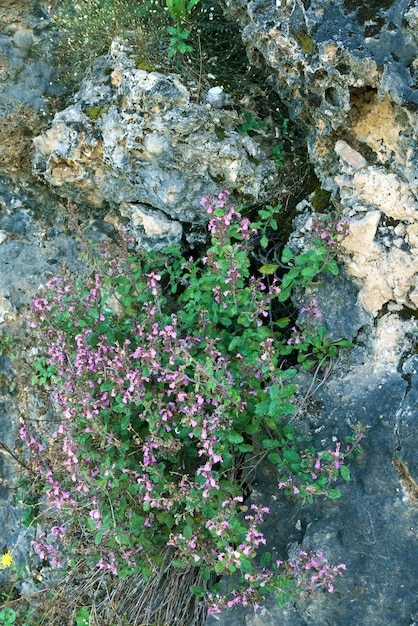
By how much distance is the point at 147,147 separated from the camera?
3.90 meters

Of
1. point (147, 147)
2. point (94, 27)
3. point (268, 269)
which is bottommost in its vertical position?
point (268, 269)

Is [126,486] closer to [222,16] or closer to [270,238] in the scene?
[270,238]

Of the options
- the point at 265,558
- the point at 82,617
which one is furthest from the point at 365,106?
the point at 82,617

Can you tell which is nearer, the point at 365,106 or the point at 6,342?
the point at 365,106

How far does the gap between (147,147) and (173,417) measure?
180 centimetres

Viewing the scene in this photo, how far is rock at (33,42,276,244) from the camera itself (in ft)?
12.5

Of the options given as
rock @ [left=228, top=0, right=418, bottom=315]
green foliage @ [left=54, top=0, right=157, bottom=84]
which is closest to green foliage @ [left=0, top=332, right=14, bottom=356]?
green foliage @ [left=54, top=0, right=157, bottom=84]

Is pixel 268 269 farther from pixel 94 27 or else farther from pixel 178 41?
pixel 94 27

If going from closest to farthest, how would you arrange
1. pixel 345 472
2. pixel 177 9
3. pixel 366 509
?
pixel 345 472 < pixel 366 509 < pixel 177 9

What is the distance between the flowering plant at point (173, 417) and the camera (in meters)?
2.98

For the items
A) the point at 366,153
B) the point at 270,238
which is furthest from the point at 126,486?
the point at 366,153

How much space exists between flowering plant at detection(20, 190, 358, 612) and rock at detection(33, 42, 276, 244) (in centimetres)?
54

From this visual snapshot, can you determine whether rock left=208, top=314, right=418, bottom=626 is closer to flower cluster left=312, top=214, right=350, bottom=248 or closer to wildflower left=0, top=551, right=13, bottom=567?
flower cluster left=312, top=214, right=350, bottom=248

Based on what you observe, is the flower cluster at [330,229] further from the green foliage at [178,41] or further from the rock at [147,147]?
Answer: the green foliage at [178,41]
